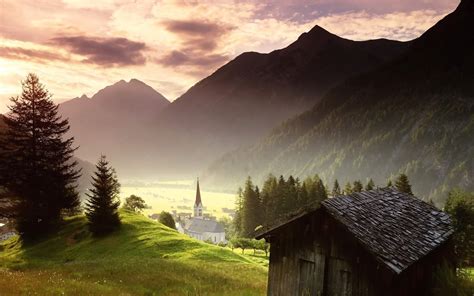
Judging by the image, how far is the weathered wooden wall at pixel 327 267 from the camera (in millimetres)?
14172

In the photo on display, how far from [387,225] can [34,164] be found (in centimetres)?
4618

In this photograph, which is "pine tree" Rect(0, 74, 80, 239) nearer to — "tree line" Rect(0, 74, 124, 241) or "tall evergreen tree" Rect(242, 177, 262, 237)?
"tree line" Rect(0, 74, 124, 241)

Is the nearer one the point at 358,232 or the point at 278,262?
the point at 358,232

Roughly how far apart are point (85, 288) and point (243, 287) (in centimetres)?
865

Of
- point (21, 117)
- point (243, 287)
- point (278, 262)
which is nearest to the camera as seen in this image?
point (278, 262)

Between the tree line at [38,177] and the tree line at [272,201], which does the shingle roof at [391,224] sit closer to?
the tree line at [38,177]

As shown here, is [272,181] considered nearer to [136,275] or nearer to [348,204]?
[136,275]

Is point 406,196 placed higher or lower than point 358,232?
higher

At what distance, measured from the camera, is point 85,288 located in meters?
17.9

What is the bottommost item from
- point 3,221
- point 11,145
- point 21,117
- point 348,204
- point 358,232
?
point 3,221

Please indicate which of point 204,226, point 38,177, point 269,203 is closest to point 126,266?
point 38,177

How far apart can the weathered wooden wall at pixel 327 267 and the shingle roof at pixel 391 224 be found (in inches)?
16.8

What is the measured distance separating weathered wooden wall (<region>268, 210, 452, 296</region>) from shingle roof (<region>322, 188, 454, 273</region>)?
0.43m

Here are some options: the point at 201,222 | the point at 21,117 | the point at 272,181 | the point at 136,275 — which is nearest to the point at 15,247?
the point at 21,117
